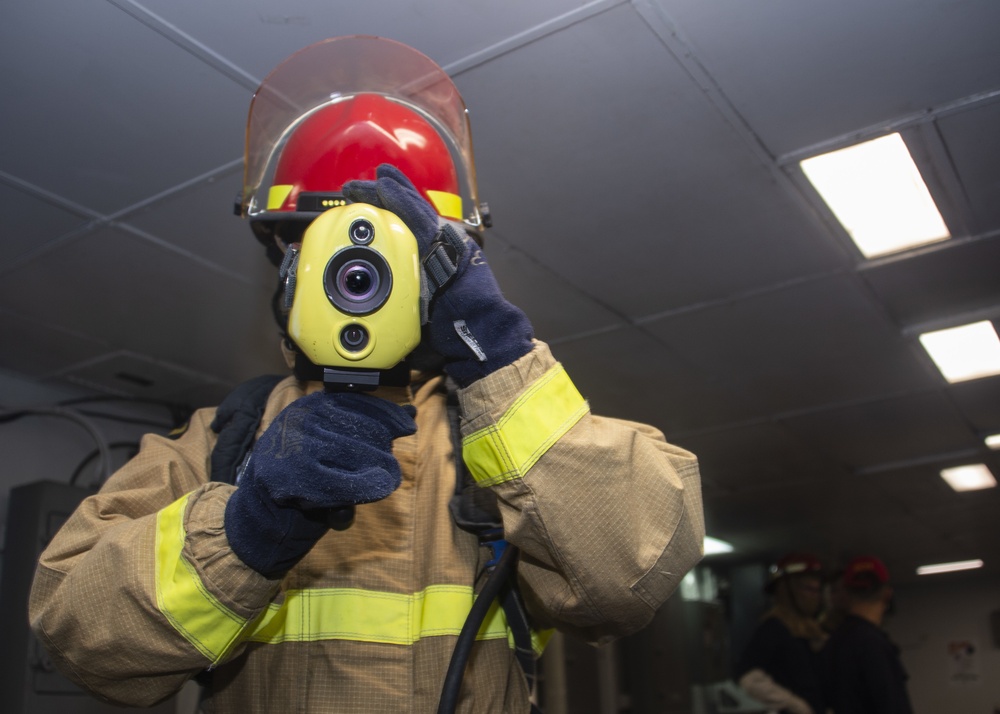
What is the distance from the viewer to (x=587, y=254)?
2.99 meters

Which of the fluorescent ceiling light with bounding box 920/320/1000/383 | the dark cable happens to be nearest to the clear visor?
the dark cable

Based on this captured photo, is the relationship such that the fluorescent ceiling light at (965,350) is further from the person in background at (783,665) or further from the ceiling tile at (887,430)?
the person in background at (783,665)

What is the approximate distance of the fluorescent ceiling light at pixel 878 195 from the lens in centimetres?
257

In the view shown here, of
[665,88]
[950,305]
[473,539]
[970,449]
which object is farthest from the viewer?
[970,449]

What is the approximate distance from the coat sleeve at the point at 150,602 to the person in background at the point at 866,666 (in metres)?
3.08

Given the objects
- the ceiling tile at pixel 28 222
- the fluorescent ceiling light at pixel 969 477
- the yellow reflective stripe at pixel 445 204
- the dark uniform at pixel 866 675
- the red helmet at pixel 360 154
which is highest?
the ceiling tile at pixel 28 222

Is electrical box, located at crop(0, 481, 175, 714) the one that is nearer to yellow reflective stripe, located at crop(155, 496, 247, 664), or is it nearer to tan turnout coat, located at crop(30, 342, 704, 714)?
tan turnout coat, located at crop(30, 342, 704, 714)

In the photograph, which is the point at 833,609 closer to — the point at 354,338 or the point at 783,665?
the point at 783,665

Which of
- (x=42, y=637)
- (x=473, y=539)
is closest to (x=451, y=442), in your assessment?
(x=473, y=539)

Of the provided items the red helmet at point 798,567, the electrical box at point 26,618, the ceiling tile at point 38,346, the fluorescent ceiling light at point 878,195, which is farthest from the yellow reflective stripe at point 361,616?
the red helmet at point 798,567

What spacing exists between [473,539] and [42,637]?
0.48 m

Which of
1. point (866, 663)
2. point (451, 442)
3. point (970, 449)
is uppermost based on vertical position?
point (970, 449)

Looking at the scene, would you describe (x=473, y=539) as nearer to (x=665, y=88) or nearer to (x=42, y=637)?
(x=42, y=637)

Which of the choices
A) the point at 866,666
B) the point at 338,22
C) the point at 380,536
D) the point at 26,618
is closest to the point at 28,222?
the point at 338,22
